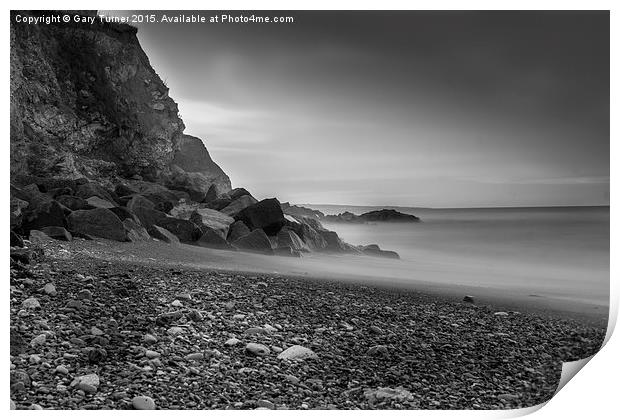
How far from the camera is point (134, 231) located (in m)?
3.85

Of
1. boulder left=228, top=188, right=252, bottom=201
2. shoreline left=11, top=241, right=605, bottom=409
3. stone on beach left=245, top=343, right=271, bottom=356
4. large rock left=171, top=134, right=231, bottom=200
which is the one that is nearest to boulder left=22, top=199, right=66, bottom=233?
shoreline left=11, top=241, right=605, bottom=409

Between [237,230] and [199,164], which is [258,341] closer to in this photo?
[237,230]

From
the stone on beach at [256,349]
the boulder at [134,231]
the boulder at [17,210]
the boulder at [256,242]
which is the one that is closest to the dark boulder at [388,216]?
the boulder at [256,242]

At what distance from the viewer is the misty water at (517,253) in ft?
11.6

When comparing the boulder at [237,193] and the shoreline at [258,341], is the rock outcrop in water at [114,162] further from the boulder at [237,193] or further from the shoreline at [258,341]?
the shoreline at [258,341]

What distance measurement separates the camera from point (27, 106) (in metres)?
3.75

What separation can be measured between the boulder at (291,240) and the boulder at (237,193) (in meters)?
0.31

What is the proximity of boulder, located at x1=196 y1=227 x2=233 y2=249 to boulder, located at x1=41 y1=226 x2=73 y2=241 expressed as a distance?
0.77 m

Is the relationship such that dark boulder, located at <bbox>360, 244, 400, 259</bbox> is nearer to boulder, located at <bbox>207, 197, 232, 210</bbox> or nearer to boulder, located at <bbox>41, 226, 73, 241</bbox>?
boulder, located at <bbox>207, 197, 232, 210</bbox>

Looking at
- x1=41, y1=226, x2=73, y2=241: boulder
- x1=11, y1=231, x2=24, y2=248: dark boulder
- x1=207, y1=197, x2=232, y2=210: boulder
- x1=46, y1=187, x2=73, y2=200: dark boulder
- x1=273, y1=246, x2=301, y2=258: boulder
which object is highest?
x1=207, y1=197, x2=232, y2=210: boulder

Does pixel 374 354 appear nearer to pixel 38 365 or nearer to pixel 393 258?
pixel 393 258

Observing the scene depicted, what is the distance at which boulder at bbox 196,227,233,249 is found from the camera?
3.95 m

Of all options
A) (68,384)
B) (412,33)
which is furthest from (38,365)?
(412,33)

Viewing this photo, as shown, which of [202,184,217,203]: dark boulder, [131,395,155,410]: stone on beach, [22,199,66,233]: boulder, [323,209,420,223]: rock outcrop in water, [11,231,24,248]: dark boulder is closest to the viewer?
[131,395,155,410]: stone on beach
